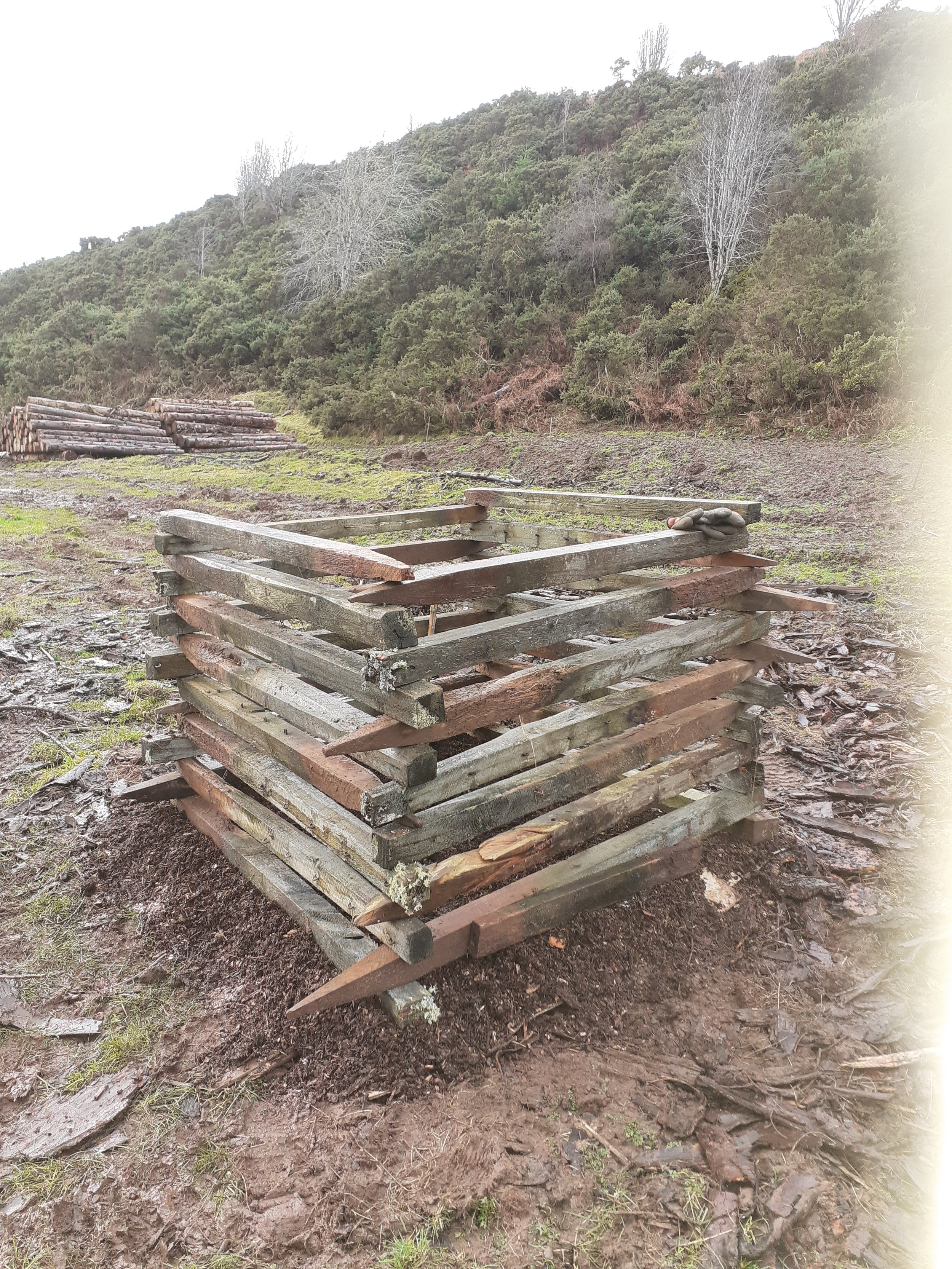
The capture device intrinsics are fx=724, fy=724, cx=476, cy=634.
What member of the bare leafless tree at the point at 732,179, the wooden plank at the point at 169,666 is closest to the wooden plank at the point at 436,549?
the wooden plank at the point at 169,666

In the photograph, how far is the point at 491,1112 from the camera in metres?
2.48

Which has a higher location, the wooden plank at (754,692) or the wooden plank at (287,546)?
the wooden plank at (287,546)

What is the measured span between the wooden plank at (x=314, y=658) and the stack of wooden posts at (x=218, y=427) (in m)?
18.9

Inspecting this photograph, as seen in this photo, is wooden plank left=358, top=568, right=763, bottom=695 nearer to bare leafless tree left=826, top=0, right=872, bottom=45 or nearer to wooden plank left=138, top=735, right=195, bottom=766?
wooden plank left=138, top=735, right=195, bottom=766

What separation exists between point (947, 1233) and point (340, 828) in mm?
2254

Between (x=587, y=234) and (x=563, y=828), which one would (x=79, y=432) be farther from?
(x=563, y=828)

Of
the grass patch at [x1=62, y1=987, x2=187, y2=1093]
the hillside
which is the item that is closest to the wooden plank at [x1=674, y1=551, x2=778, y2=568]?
the grass patch at [x1=62, y1=987, x2=187, y2=1093]

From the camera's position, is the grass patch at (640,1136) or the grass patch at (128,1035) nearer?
the grass patch at (640,1136)

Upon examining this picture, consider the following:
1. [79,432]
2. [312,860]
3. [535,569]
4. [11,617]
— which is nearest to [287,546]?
[535,569]

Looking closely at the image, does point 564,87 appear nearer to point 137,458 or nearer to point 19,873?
point 137,458

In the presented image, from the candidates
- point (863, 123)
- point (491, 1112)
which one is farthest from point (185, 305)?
point (491, 1112)

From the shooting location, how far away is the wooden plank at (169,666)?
3963mm

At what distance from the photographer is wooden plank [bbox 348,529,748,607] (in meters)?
2.33

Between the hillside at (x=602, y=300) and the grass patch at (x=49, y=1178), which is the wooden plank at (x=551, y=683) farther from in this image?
the hillside at (x=602, y=300)
